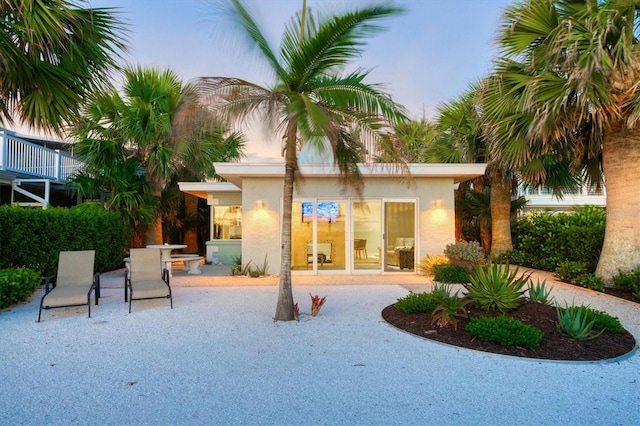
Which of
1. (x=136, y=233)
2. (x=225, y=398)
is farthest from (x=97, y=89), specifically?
(x=136, y=233)

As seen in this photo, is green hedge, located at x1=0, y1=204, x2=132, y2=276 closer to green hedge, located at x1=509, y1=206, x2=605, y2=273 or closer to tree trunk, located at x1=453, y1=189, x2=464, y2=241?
tree trunk, located at x1=453, y1=189, x2=464, y2=241

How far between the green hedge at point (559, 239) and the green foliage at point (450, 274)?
314 centimetres

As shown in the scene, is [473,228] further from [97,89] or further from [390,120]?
[97,89]

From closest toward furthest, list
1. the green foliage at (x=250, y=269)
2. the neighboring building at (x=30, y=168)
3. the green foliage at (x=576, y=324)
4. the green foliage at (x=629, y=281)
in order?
the green foliage at (x=576, y=324), the green foliage at (x=629, y=281), the green foliage at (x=250, y=269), the neighboring building at (x=30, y=168)

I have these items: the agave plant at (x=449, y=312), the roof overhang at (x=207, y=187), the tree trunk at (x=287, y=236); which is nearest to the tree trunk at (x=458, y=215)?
the roof overhang at (x=207, y=187)

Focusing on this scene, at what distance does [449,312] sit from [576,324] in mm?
1635

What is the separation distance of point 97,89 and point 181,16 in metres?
1.96

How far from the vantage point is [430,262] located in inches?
434

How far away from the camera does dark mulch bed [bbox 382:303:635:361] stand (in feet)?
15.2

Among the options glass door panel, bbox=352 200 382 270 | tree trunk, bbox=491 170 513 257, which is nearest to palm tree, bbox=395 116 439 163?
glass door panel, bbox=352 200 382 270

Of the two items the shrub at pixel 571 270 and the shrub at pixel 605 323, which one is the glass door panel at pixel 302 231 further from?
the shrub at pixel 605 323

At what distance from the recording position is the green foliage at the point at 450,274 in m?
9.82

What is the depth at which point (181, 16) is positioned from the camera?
5.73 m

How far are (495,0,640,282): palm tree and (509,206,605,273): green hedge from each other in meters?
1.46
